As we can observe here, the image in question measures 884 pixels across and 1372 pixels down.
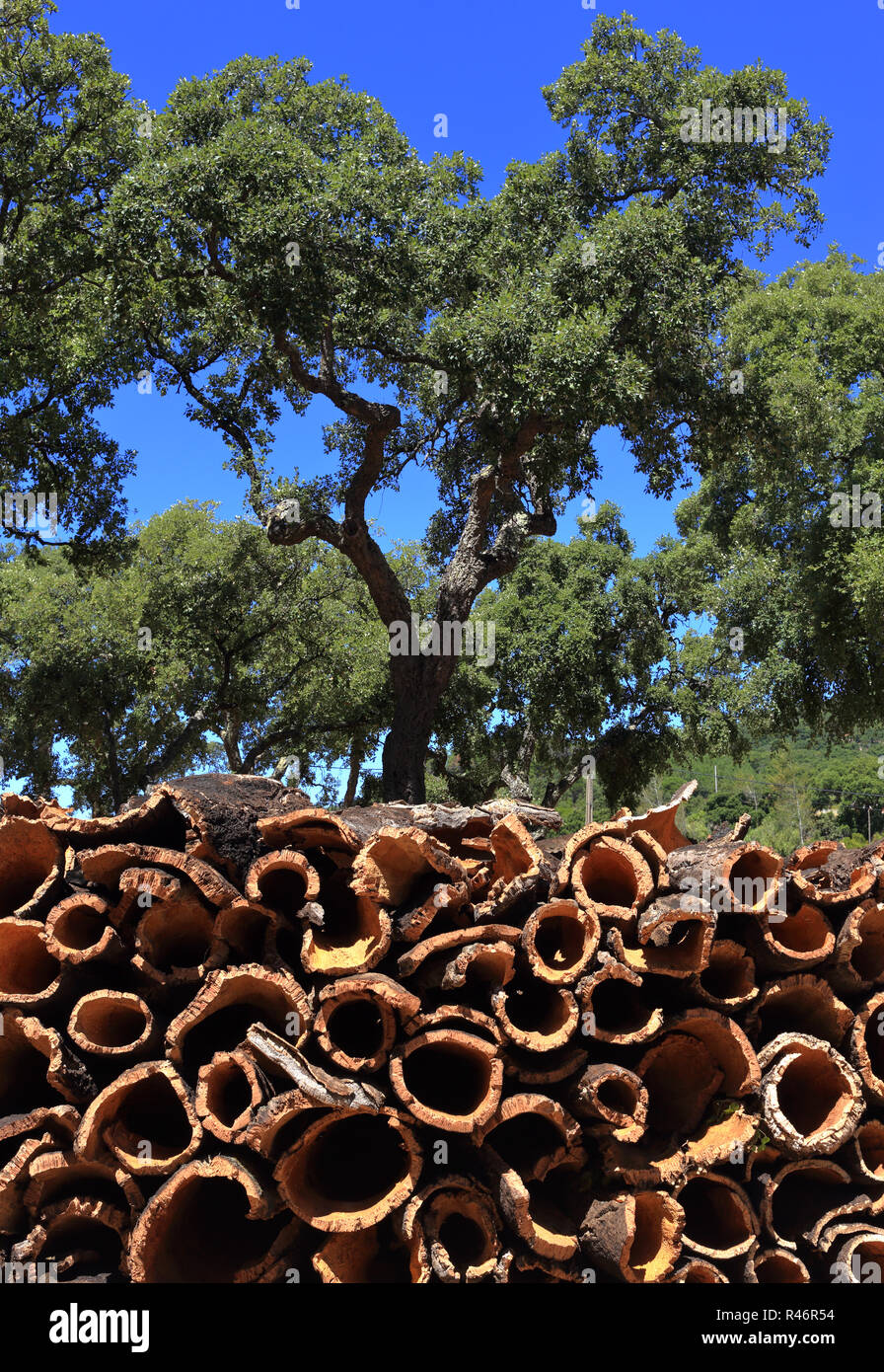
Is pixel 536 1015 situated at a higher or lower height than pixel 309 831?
lower

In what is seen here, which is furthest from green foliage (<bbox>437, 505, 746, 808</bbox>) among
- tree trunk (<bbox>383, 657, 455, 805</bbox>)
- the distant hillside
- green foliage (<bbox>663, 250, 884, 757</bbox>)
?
the distant hillside

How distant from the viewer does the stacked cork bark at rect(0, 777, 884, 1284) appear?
11.8ft

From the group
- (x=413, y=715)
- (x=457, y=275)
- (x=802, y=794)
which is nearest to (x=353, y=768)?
(x=413, y=715)

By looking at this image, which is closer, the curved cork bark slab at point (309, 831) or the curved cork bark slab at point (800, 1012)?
the curved cork bark slab at point (309, 831)

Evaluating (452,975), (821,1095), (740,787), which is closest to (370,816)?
(452,975)

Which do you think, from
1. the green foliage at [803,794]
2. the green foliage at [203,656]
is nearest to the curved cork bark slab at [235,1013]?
the green foliage at [203,656]

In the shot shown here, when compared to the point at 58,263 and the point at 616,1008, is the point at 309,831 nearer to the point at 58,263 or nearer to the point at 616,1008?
the point at 616,1008

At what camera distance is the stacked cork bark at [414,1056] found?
3.59 m

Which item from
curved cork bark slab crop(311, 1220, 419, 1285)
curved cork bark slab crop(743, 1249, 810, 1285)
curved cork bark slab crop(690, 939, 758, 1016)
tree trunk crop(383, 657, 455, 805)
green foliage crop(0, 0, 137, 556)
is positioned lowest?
curved cork bark slab crop(743, 1249, 810, 1285)

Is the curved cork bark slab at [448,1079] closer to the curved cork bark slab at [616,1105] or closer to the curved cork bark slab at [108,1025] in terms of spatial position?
the curved cork bark slab at [616,1105]

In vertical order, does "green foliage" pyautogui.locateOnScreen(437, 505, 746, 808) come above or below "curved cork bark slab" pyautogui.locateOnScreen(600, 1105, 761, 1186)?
above

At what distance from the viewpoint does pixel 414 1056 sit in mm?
3932

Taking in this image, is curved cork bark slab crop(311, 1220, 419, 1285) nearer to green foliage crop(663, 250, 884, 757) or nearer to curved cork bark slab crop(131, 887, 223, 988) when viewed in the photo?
curved cork bark slab crop(131, 887, 223, 988)
